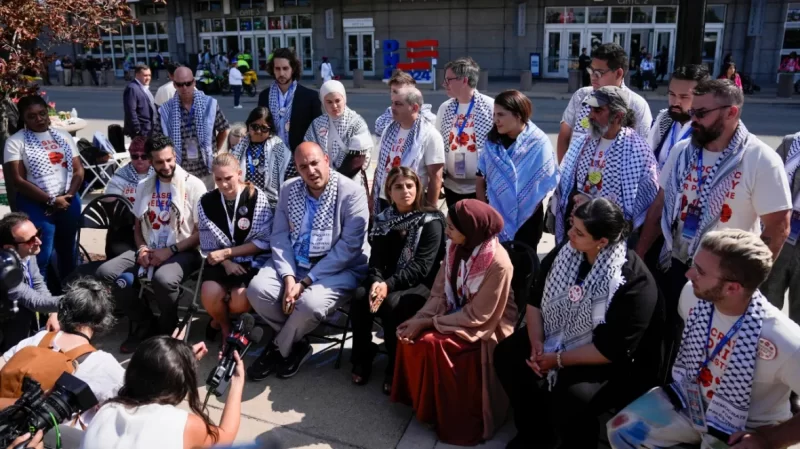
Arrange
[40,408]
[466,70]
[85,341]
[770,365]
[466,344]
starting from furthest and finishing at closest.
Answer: [466,70] → [466,344] → [85,341] → [770,365] → [40,408]

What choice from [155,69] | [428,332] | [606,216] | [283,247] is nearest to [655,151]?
[606,216]

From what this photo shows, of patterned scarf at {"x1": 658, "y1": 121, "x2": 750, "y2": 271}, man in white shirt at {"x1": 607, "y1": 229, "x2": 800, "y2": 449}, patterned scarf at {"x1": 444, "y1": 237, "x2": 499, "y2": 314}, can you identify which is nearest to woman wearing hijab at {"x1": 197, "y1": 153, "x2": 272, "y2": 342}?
patterned scarf at {"x1": 444, "y1": 237, "x2": 499, "y2": 314}

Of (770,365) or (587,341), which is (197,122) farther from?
(770,365)

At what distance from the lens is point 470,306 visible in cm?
360

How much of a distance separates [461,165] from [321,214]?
1367 millimetres

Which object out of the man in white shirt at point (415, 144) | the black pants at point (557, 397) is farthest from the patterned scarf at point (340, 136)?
the black pants at point (557, 397)

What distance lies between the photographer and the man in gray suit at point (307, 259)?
4.27 metres

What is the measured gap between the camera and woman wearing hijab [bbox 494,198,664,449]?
307cm

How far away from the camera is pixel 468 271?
3656mm

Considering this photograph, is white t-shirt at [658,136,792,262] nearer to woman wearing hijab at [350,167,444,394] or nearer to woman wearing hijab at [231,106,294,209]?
woman wearing hijab at [350,167,444,394]

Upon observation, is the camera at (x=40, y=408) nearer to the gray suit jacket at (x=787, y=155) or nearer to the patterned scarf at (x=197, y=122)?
the gray suit jacket at (x=787, y=155)

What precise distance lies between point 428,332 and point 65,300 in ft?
6.19

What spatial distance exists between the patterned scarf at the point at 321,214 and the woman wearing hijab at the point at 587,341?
1627mm

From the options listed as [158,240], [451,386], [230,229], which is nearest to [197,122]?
[158,240]
